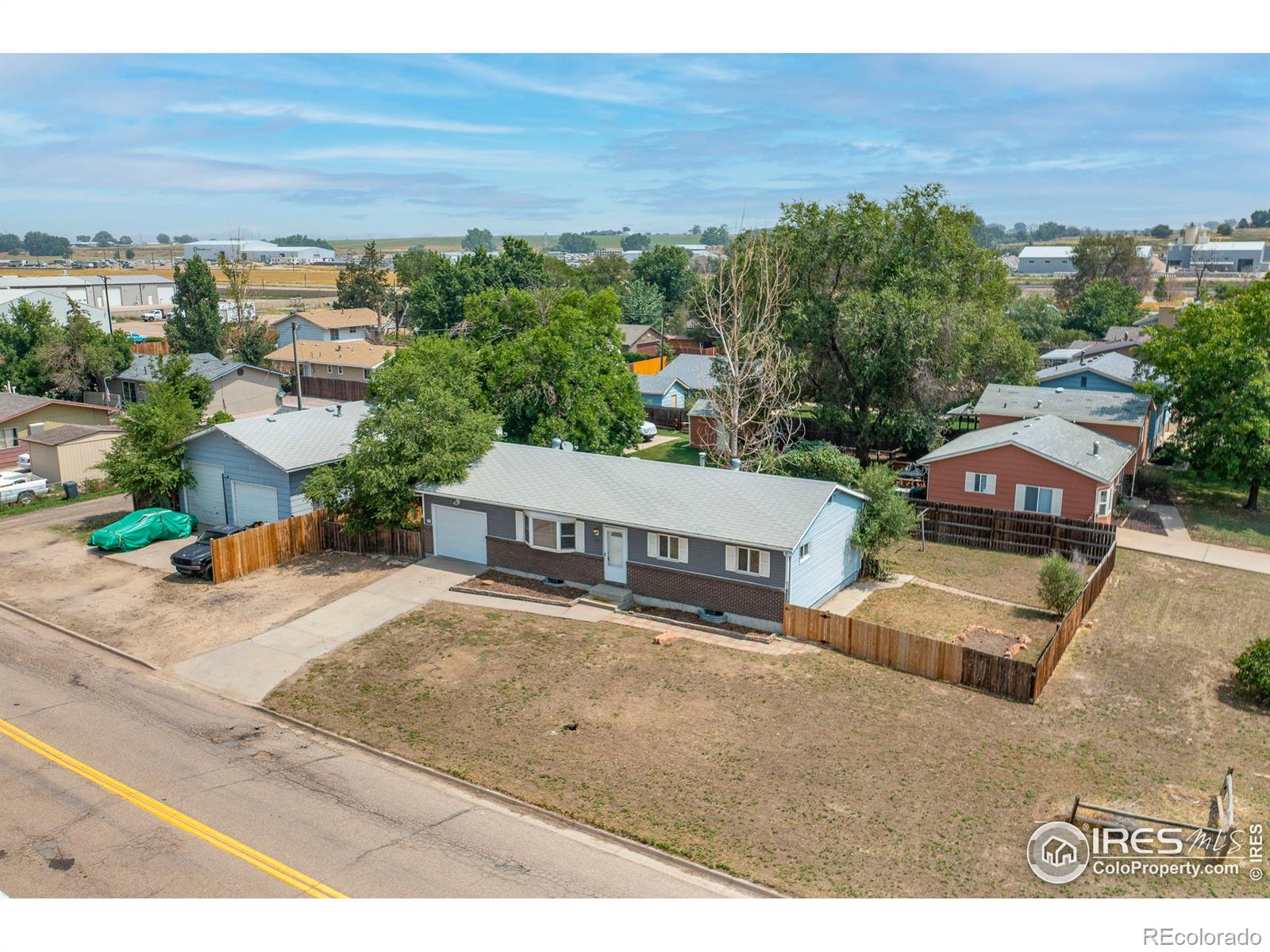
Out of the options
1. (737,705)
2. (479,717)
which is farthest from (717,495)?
(479,717)

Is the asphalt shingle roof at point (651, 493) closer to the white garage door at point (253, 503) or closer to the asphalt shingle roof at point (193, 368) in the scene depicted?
the white garage door at point (253, 503)

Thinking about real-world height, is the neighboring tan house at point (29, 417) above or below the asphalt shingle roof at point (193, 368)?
below

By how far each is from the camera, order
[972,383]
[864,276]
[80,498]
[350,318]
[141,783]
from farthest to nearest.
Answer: [350,318] < [972,383] < [864,276] < [80,498] < [141,783]

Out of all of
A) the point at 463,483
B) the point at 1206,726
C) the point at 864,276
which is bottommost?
the point at 1206,726

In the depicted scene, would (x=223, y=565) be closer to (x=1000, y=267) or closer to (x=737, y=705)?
(x=737, y=705)

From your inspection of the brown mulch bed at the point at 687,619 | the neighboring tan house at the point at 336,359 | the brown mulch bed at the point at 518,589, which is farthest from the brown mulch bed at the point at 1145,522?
the neighboring tan house at the point at 336,359

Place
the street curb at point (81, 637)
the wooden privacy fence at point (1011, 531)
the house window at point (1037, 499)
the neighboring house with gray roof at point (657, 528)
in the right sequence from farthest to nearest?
the house window at point (1037, 499)
the wooden privacy fence at point (1011, 531)
the neighboring house with gray roof at point (657, 528)
the street curb at point (81, 637)

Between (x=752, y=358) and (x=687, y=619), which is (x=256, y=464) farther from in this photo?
(x=752, y=358)

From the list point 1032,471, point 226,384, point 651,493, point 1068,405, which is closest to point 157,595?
point 651,493
